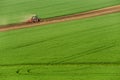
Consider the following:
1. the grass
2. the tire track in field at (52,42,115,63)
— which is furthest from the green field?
the tire track in field at (52,42,115,63)

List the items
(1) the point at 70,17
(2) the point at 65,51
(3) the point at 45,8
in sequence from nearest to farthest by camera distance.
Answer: (2) the point at 65,51, (1) the point at 70,17, (3) the point at 45,8

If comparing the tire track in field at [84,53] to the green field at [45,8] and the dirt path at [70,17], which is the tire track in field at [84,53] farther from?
the green field at [45,8]

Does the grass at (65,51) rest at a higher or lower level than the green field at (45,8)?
lower

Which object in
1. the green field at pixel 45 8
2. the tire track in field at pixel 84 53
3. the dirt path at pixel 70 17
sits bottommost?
the tire track in field at pixel 84 53

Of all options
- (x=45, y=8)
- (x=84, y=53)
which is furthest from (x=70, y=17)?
(x=84, y=53)

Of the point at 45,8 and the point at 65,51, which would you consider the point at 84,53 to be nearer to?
the point at 65,51

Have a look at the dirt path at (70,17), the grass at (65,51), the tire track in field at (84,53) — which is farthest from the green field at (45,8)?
the tire track in field at (84,53)

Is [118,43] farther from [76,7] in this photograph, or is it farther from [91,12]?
[76,7]
